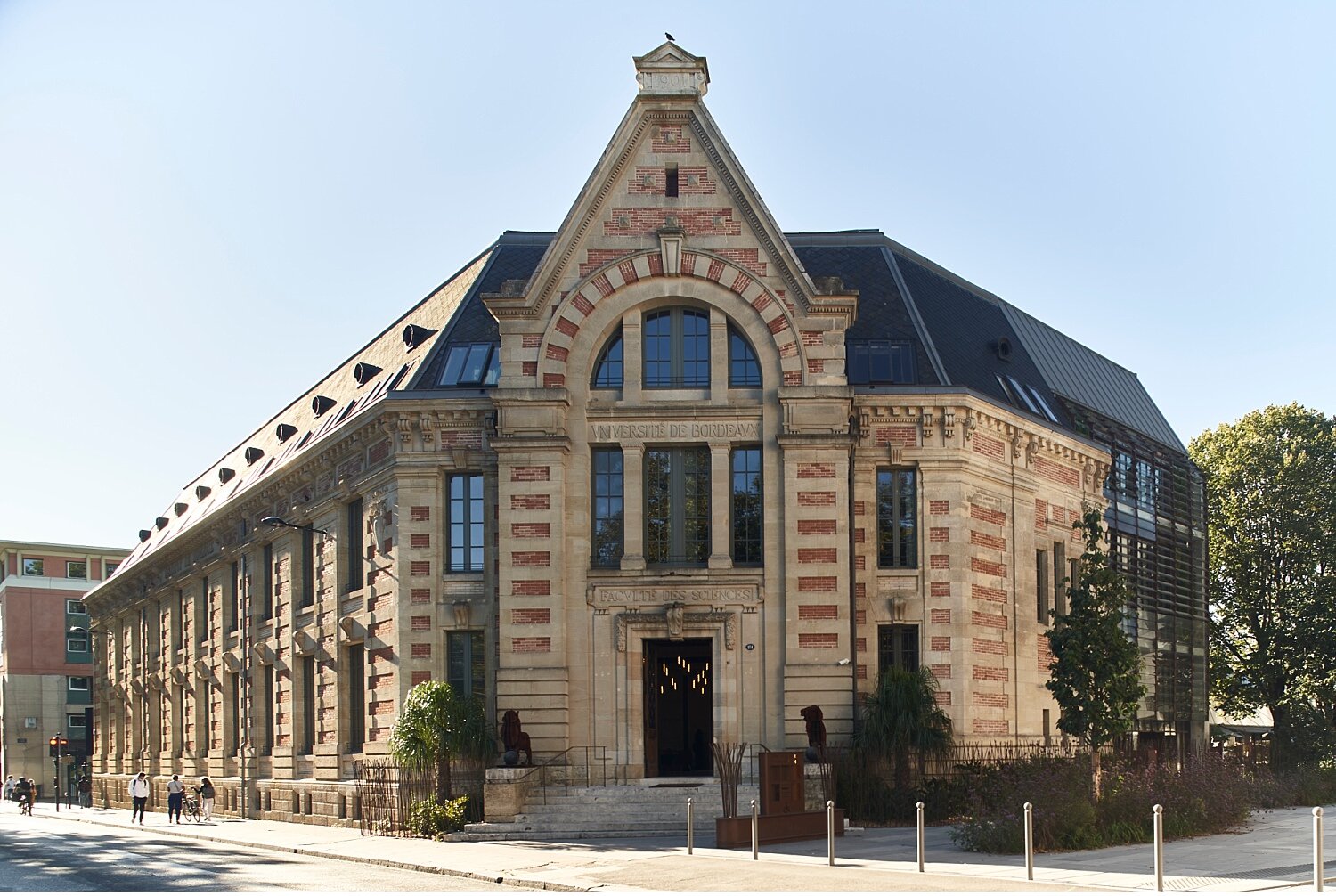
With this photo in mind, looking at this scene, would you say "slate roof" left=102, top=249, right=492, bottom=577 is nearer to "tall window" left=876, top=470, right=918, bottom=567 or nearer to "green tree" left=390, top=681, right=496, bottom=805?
"green tree" left=390, top=681, right=496, bottom=805

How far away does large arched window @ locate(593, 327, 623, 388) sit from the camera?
37656 mm

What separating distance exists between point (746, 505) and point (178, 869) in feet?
48.7

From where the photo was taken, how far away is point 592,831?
3303cm

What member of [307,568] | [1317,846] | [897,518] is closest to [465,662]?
[307,568]

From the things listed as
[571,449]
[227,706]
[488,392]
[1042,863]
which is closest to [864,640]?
[571,449]

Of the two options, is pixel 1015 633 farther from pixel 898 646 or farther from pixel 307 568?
pixel 307 568

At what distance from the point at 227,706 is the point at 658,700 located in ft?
69.9

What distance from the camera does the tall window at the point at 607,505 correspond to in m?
37.2

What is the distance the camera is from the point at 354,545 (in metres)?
42.8

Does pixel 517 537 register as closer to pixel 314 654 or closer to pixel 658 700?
pixel 658 700

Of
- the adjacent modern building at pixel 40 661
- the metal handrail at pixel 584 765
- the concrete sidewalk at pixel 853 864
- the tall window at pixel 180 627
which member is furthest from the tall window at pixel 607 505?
the adjacent modern building at pixel 40 661

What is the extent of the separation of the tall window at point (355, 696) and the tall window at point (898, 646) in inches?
530

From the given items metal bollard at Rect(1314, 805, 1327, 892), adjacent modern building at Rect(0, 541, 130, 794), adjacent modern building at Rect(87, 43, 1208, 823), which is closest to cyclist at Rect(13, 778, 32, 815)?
adjacent modern building at Rect(0, 541, 130, 794)

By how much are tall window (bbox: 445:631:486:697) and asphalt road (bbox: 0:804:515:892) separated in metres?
6.03
